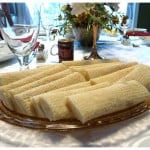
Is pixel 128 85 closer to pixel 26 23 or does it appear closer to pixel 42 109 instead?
pixel 42 109

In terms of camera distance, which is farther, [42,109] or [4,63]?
[4,63]

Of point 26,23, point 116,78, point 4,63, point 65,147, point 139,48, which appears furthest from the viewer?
point 139,48

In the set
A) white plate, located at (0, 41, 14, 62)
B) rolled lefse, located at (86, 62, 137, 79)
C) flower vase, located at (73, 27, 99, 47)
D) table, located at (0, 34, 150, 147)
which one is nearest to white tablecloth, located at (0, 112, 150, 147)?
table, located at (0, 34, 150, 147)

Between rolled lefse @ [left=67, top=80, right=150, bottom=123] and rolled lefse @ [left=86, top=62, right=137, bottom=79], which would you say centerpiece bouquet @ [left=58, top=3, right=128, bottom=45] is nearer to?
rolled lefse @ [left=86, top=62, right=137, bottom=79]

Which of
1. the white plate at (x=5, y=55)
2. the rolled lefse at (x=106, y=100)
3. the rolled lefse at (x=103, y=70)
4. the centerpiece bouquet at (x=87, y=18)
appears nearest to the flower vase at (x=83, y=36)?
the centerpiece bouquet at (x=87, y=18)

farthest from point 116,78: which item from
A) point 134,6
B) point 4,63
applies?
point 134,6

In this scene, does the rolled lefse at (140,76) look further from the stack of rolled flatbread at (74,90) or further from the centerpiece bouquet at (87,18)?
the centerpiece bouquet at (87,18)

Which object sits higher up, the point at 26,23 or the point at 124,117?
the point at 26,23
